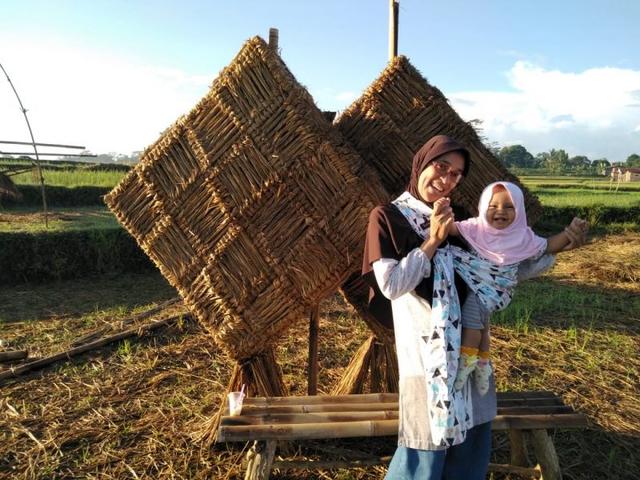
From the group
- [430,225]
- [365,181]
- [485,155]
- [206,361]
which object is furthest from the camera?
[206,361]

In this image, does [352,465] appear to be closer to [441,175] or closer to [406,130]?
[441,175]

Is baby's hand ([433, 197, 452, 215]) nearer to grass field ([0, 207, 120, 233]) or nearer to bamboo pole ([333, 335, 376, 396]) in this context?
bamboo pole ([333, 335, 376, 396])

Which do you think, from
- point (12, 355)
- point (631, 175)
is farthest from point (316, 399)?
point (631, 175)

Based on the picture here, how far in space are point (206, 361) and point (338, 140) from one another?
9.48 feet

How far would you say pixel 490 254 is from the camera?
216cm

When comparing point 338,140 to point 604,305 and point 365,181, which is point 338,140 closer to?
point 365,181

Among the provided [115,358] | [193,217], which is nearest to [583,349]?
[193,217]

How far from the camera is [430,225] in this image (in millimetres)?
2117

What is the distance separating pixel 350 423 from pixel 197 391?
1.97 m

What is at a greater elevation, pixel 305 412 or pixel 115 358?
pixel 305 412

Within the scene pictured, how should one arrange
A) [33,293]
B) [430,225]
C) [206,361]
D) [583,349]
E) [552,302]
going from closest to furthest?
[430,225]
[206,361]
[583,349]
[552,302]
[33,293]

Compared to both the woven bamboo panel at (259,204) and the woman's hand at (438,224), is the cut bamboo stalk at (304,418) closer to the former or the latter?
the woven bamboo panel at (259,204)

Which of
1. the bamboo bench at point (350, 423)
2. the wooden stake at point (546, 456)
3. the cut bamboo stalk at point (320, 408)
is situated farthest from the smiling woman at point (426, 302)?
the wooden stake at point (546, 456)

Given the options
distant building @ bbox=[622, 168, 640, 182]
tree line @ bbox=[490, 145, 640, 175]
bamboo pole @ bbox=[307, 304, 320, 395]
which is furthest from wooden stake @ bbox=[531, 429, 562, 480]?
tree line @ bbox=[490, 145, 640, 175]
